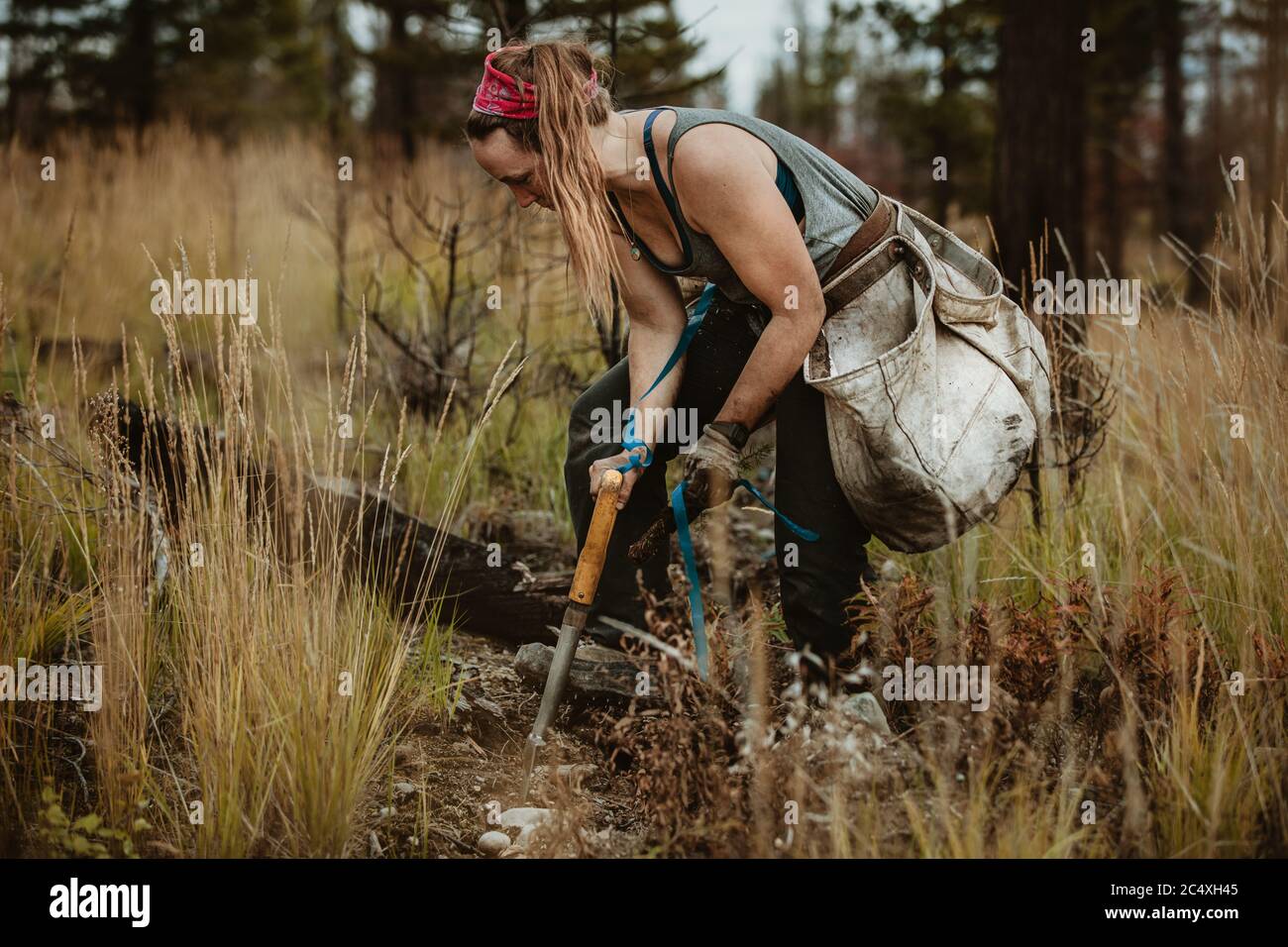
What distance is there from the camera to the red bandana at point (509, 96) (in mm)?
2479

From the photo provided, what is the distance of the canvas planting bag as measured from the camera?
96.5 inches

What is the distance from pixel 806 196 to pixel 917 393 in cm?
57

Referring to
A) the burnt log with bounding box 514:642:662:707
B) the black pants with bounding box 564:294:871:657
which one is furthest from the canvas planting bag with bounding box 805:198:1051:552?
the burnt log with bounding box 514:642:662:707

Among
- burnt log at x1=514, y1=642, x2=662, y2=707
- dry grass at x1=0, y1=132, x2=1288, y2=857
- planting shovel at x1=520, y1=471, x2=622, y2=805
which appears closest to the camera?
dry grass at x1=0, y1=132, x2=1288, y2=857

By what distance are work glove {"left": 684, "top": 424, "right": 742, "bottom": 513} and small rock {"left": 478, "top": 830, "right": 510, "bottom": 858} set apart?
3.16ft

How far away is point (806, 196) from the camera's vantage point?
2518 mm

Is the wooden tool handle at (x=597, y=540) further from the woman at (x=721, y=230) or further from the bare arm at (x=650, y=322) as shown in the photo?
the bare arm at (x=650, y=322)

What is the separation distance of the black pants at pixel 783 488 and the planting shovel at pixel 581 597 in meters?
0.31

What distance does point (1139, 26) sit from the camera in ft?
43.2

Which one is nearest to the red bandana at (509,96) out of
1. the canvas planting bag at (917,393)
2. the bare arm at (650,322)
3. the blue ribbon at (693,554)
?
the bare arm at (650,322)

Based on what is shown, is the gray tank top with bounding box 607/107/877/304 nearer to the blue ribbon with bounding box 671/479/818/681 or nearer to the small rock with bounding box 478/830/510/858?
the blue ribbon with bounding box 671/479/818/681

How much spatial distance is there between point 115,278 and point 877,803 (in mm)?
5925

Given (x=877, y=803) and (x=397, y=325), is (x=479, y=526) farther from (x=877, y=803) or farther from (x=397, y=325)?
(x=877, y=803)
